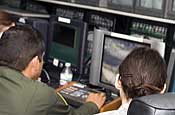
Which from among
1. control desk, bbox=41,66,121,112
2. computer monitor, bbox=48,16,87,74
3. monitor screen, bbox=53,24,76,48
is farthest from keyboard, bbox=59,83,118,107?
A: monitor screen, bbox=53,24,76,48

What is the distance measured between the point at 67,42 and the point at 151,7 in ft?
2.47

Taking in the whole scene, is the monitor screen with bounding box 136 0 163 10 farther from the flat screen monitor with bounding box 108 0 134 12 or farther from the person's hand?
the person's hand

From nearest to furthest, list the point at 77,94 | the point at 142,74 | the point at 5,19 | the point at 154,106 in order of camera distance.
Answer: the point at 154,106 < the point at 142,74 < the point at 77,94 < the point at 5,19

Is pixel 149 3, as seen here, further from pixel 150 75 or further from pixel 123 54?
pixel 150 75

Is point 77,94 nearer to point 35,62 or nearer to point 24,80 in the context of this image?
point 35,62

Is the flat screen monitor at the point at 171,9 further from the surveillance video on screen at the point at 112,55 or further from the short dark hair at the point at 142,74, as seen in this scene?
the short dark hair at the point at 142,74

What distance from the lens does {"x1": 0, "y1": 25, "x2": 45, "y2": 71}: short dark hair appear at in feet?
6.61

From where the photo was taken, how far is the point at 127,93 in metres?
1.87

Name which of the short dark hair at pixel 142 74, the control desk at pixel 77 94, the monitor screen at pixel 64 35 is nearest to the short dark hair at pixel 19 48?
the short dark hair at pixel 142 74

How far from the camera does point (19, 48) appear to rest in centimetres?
203

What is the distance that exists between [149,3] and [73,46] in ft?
2.27

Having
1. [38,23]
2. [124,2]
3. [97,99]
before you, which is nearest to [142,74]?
[97,99]

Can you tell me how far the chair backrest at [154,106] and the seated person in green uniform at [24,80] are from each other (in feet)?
2.23

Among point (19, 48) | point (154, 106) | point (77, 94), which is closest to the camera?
point (154, 106)
